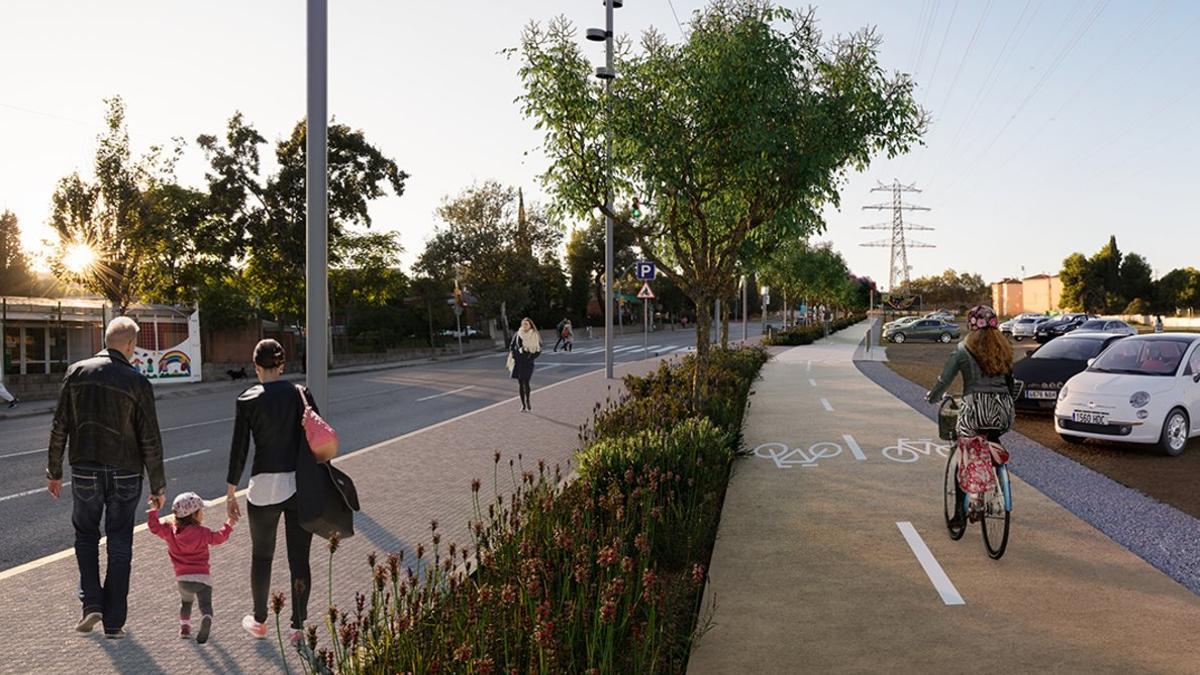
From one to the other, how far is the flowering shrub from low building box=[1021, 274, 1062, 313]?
114 meters

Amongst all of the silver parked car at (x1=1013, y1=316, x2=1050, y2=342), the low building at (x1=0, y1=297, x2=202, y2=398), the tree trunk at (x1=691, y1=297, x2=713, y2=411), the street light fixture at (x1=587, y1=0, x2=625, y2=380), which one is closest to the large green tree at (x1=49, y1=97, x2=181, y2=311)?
the low building at (x1=0, y1=297, x2=202, y2=398)

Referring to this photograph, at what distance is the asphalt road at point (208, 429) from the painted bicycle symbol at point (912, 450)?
749 centimetres

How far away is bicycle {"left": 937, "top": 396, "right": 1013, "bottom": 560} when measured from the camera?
5984mm

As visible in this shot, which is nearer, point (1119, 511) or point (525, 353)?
point (1119, 511)

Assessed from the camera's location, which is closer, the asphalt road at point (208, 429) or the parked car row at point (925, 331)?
the asphalt road at point (208, 429)

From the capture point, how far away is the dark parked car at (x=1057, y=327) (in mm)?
43094

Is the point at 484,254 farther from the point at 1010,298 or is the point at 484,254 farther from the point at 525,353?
the point at 1010,298

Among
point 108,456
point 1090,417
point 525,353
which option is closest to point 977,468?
point 1090,417

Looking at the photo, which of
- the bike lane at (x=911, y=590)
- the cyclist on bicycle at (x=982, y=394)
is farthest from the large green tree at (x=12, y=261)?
the cyclist on bicycle at (x=982, y=394)

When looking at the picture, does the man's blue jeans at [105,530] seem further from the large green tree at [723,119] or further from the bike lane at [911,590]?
the large green tree at [723,119]

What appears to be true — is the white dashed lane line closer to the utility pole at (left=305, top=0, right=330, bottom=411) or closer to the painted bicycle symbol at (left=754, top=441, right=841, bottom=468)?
the painted bicycle symbol at (left=754, top=441, right=841, bottom=468)

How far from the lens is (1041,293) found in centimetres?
11506

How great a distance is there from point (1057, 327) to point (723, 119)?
144 ft

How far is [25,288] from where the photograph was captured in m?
71.1
